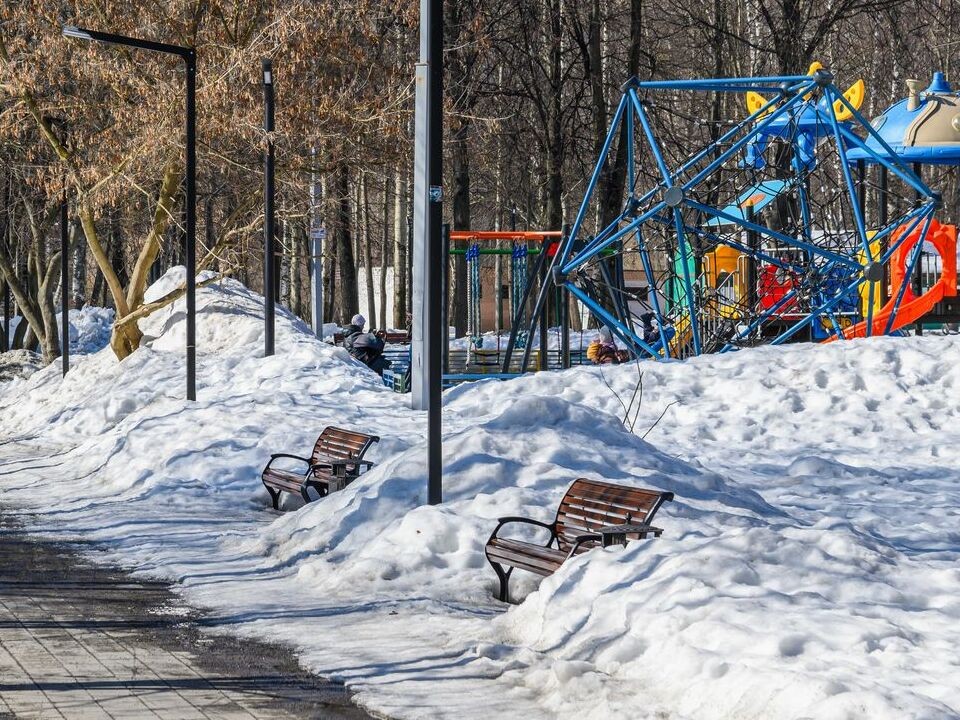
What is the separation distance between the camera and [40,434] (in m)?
22.5

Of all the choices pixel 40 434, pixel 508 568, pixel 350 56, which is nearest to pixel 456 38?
pixel 350 56

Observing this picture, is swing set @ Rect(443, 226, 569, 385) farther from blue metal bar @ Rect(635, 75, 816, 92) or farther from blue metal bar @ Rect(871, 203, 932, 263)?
blue metal bar @ Rect(871, 203, 932, 263)

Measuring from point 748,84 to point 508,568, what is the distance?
14.7 metres

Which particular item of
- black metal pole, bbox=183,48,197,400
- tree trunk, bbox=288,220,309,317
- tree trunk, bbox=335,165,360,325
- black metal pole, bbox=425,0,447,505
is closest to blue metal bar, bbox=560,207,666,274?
black metal pole, bbox=183,48,197,400

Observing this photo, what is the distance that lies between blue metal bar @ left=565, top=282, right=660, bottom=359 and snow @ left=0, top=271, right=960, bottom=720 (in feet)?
7.46

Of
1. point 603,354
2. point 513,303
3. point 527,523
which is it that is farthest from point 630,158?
point 527,523

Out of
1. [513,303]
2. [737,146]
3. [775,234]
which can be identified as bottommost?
[513,303]

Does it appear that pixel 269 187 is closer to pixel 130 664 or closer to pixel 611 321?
pixel 611 321

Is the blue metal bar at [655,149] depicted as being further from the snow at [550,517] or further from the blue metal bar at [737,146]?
the snow at [550,517]

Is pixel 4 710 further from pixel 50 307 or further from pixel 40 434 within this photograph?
pixel 50 307

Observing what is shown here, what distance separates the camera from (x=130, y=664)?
7879 millimetres

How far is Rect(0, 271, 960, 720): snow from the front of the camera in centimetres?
702

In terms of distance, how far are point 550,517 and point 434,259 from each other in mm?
2081

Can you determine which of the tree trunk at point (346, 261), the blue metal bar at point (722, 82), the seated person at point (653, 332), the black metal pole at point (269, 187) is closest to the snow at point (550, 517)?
the black metal pole at point (269, 187)
